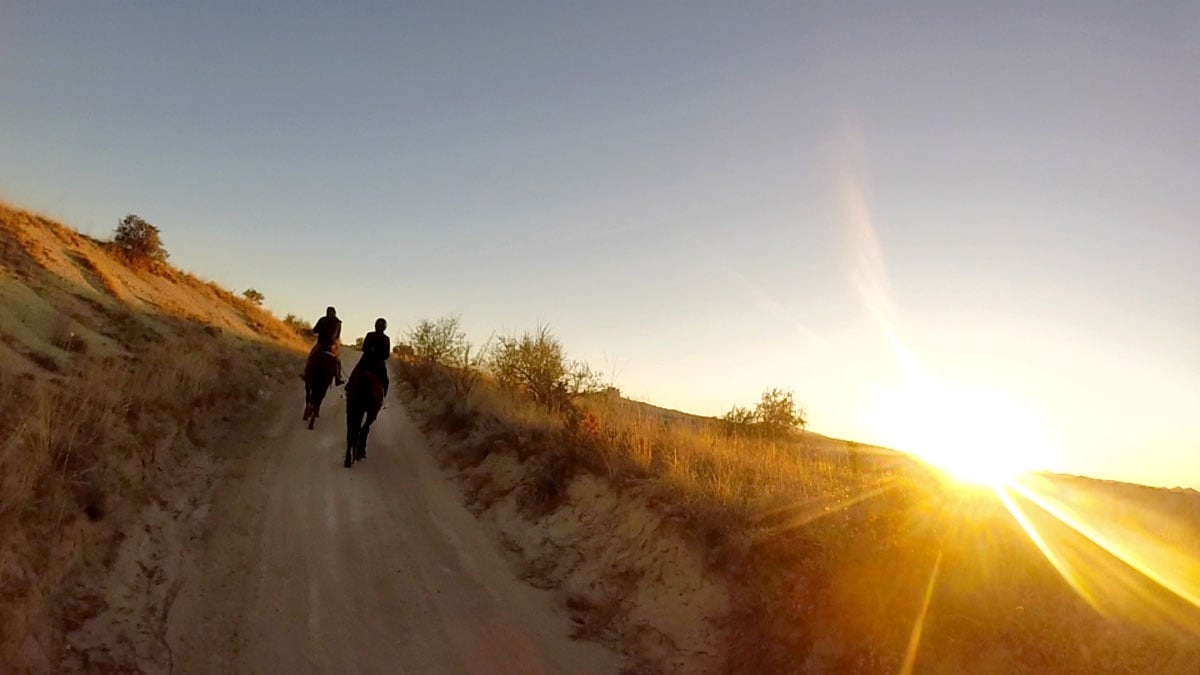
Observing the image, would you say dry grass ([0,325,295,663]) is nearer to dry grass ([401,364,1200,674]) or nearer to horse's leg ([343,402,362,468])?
horse's leg ([343,402,362,468])

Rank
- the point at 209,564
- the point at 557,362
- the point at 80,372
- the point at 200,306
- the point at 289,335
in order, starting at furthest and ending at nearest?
1. the point at 289,335
2. the point at 200,306
3. the point at 557,362
4. the point at 80,372
5. the point at 209,564

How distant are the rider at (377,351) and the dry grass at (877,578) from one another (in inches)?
210

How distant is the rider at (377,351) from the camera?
1477 cm

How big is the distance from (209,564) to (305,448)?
20.2 ft

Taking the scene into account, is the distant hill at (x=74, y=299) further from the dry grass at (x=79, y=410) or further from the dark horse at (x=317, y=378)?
the dark horse at (x=317, y=378)

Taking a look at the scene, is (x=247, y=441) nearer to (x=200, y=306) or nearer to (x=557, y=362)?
(x=557, y=362)

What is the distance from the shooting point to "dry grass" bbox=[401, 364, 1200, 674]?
6.18 m

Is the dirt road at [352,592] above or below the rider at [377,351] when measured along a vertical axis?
below

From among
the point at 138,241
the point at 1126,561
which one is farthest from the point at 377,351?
the point at 138,241

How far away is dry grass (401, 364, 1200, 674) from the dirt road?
73.0 inches

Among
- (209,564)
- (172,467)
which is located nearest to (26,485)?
(209,564)

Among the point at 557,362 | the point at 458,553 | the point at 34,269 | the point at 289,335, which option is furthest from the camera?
the point at 289,335

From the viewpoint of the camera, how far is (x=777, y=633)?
697 cm

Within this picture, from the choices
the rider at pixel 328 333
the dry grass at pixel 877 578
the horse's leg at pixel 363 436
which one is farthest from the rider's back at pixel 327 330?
the dry grass at pixel 877 578
